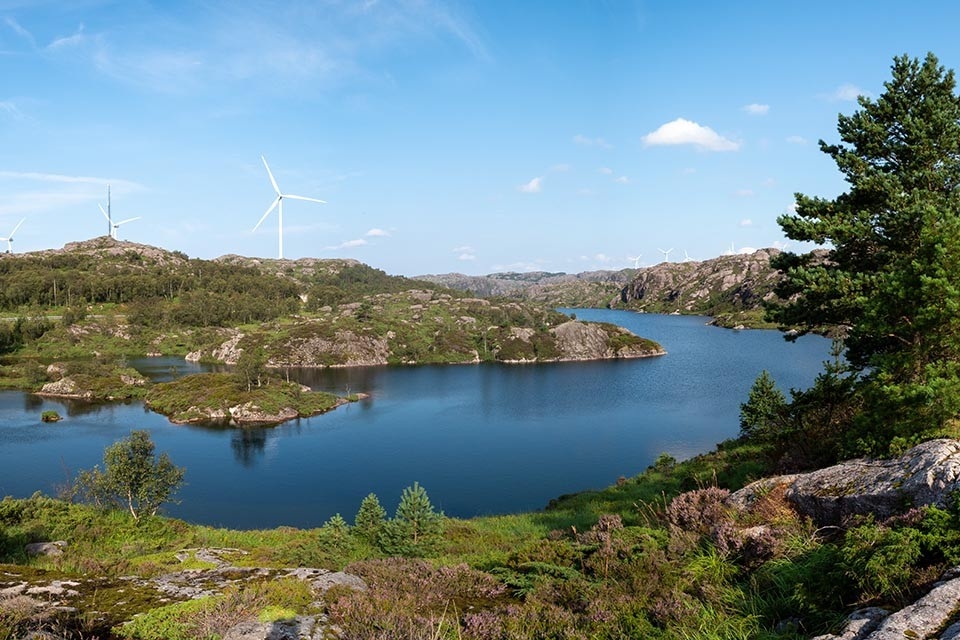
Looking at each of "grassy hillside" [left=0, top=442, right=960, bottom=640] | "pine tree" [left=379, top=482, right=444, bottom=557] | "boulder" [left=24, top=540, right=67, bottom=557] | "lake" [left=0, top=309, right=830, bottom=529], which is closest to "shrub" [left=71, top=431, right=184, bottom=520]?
"lake" [left=0, top=309, right=830, bottom=529]

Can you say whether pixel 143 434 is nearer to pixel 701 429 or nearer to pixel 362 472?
pixel 362 472

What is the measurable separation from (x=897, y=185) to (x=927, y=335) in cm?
1091

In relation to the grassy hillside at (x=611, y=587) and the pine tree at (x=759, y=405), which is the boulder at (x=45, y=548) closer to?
the grassy hillside at (x=611, y=587)

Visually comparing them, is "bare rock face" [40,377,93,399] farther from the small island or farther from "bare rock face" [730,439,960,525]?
"bare rock face" [730,439,960,525]

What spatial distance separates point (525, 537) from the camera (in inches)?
922

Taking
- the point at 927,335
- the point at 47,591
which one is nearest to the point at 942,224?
the point at 927,335

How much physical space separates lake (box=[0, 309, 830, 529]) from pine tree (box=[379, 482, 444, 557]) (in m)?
42.3

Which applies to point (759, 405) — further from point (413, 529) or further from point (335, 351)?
point (335, 351)

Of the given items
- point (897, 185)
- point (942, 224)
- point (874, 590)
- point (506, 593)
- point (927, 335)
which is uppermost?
point (897, 185)

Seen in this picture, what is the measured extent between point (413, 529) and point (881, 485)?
1551 cm

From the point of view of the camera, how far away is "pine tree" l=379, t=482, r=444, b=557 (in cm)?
1983

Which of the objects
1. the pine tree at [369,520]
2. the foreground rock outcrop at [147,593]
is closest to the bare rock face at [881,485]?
the foreground rock outcrop at [147,593]

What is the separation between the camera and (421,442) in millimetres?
92938

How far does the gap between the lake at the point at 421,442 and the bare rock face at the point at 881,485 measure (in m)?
51.6
